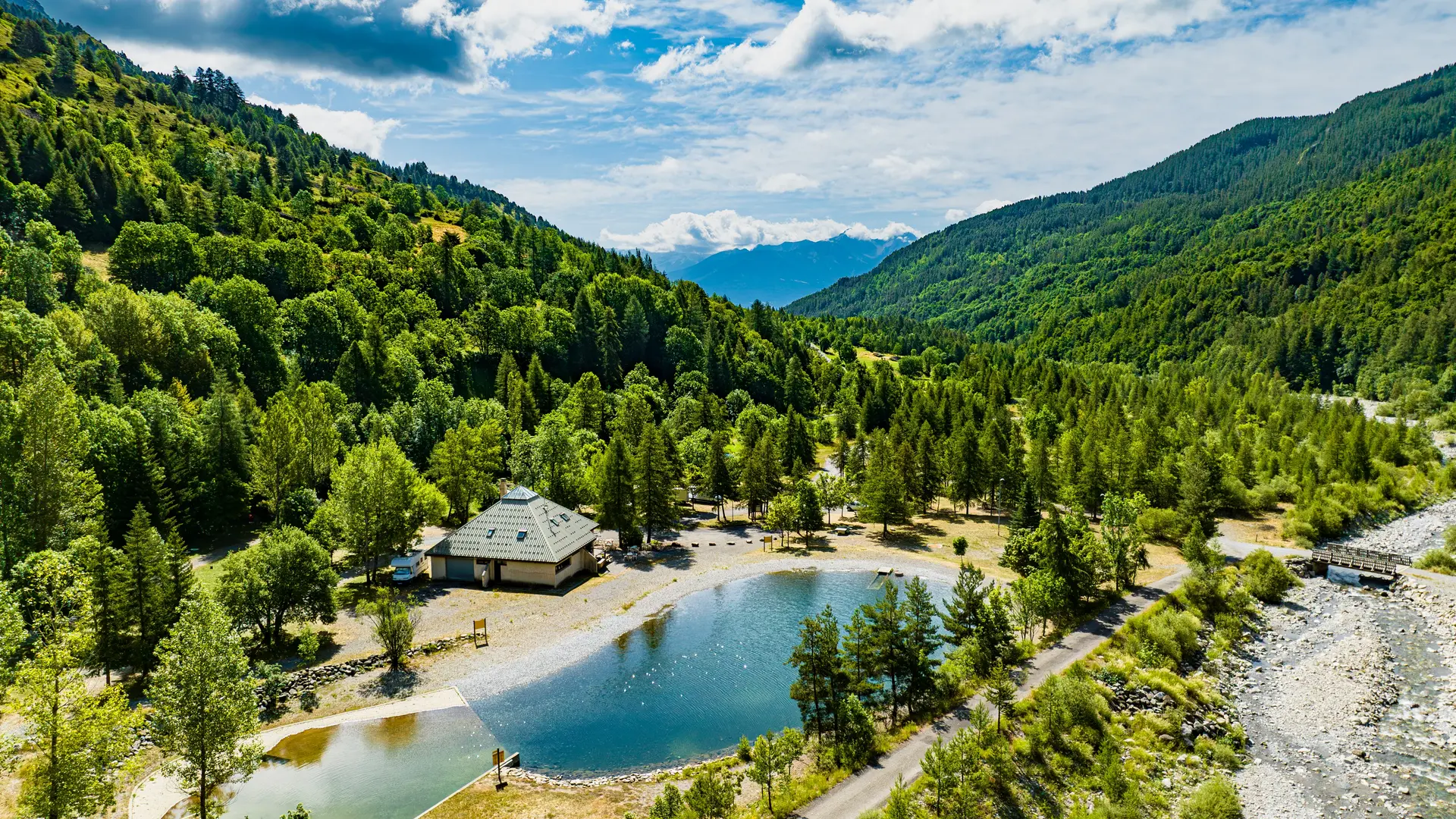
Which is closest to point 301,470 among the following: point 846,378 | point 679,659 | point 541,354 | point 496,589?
point 496,589

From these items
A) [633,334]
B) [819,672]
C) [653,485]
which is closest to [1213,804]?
[819,672]

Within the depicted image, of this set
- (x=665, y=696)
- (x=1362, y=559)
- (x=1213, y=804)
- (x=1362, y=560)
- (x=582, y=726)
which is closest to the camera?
(x=1213, y=804)

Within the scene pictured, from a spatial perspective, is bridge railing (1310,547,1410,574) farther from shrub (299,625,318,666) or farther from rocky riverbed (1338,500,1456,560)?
shrub (299,625,318,666)

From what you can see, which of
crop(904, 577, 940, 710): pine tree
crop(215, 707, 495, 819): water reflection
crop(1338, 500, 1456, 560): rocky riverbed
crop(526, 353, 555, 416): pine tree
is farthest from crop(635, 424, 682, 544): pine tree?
crop(1338, 500, 1456, 560): rocky riverbed

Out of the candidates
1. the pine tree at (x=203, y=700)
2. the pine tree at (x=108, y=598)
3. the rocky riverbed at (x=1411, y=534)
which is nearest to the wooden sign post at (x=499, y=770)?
the pine tree at (x=203, y=700)

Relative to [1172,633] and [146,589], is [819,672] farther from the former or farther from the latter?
[146,589]

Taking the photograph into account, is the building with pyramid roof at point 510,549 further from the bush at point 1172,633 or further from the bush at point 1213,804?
the bush at point 1213,804
